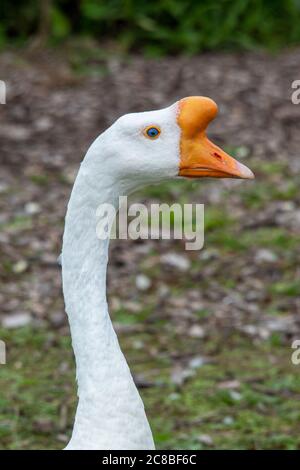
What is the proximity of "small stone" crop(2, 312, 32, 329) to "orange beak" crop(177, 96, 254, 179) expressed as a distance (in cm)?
301

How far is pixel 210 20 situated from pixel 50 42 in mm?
1616

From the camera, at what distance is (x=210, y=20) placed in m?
10.8

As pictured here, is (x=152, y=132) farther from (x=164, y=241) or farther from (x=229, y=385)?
(x=164, y=241)

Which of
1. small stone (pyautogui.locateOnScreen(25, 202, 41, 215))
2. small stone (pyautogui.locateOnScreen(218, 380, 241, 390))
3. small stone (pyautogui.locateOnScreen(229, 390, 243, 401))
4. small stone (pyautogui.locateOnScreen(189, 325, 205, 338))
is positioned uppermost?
small stone (pyautogui.locateOnScreen(25, 202, 41, 215))

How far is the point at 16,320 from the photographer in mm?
6059

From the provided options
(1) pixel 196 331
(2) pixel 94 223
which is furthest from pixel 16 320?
(2) pixel 94 223

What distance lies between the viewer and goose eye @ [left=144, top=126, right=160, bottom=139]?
3.11 meters

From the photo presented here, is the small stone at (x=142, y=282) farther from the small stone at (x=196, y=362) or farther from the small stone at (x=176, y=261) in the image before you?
the small stone at (x=196, y=362)

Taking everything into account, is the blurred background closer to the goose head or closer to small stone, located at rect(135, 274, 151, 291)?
small stone, located at rect(135, 274, 151, 291)

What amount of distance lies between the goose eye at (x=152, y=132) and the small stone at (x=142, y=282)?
3415 mm

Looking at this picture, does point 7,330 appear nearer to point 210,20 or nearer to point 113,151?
point 113,151

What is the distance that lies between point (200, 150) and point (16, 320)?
3101 mm

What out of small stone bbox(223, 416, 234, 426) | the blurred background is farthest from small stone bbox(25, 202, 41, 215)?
small stone bbox(223, 416, 234, 426)
